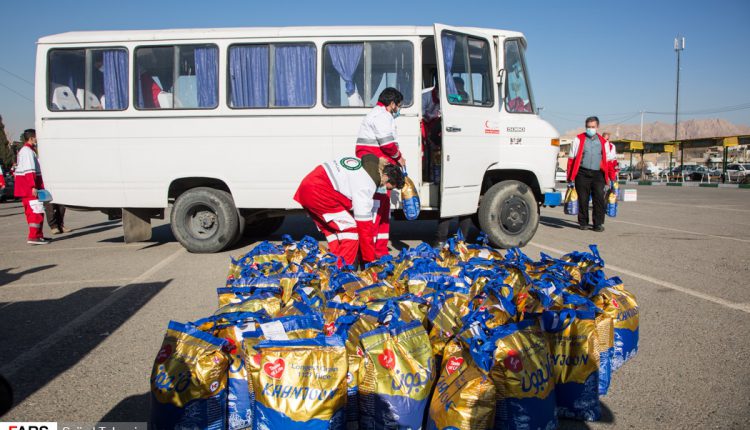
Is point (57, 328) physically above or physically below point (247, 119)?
below

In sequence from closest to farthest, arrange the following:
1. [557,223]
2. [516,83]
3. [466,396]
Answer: [466,396], [516,83], [557,223]

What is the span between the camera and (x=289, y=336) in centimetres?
251

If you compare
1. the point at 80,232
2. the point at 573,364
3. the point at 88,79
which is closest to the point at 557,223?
the point at 573,364

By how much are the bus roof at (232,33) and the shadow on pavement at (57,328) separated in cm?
363

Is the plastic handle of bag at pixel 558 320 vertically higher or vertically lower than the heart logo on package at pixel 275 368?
higher

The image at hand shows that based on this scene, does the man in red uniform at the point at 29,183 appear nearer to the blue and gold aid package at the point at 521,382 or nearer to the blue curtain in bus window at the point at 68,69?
the blue curtain in bus window at the point at 68,69

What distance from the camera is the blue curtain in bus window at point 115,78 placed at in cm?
696

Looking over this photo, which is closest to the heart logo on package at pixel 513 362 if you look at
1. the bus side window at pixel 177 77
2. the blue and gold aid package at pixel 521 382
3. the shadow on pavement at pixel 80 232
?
the blue and gold aid package at pixel 521 382

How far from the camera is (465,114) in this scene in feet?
21.7

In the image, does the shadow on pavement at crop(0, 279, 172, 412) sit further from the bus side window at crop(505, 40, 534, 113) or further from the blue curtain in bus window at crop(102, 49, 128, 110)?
the bus side window at crop(505, 40, 534, 113)

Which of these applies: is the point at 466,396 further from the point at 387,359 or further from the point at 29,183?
the point at 29,183

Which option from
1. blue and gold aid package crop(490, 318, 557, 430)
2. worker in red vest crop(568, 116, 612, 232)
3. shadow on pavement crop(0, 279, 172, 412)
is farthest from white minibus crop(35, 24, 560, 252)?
blue and gold aid package crop(490, 318, 557, 430)

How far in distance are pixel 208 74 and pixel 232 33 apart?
0.68m

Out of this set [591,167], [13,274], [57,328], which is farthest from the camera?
[591,167]
